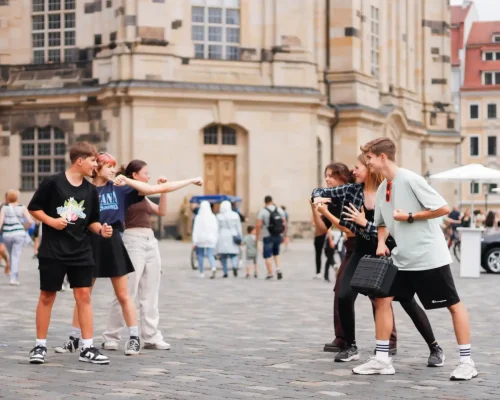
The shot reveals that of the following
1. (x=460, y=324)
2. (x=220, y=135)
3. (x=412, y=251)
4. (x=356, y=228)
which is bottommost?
(x=460, y=324)

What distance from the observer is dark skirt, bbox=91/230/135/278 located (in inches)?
425

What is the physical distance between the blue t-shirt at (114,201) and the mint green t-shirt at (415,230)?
2.55 metres

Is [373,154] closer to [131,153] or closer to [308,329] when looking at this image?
[308,329]

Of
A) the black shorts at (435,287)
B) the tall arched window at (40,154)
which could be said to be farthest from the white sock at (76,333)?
the tall arched window at (40,154)

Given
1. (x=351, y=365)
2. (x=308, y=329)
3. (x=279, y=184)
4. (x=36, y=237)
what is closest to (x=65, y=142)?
(x=279, y=184)

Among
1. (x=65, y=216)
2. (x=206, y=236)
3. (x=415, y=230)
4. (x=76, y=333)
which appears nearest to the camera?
(x=415, y=230)

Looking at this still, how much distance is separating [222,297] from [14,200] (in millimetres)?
5136

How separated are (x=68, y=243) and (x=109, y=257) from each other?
2.26 ft

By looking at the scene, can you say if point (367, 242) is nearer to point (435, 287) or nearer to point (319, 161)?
point (435, 287)

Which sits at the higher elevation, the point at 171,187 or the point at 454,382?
the point at 171,187

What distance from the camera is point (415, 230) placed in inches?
372

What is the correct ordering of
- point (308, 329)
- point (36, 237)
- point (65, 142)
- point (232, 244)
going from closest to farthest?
point (308, 329) → point (232, 244) → point (36, 237) → point (65, 142)

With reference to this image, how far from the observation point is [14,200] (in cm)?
2188

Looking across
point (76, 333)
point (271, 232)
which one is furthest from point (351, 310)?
point (271, 232)
